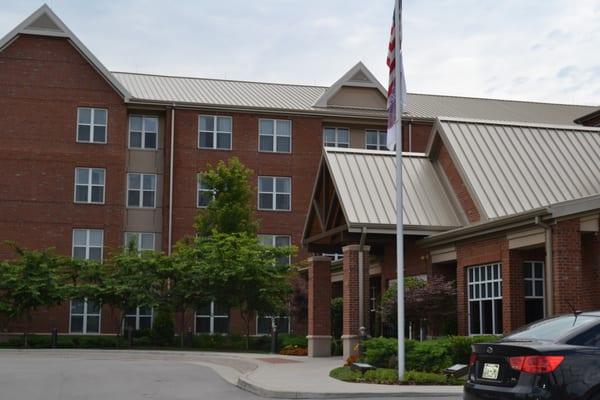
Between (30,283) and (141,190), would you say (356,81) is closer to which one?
(141,190)

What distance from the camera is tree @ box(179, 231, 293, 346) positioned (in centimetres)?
3534

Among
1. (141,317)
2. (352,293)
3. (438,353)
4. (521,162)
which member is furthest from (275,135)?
(438,353)

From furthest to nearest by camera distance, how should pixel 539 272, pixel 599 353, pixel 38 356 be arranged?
pixel 38 356 < pixel 539 272 < pixel 599 353

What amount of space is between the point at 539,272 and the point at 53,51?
30760 millimetres

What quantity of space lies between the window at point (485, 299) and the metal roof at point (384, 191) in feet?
7.33

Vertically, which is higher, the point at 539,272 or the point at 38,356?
the point at 539,272

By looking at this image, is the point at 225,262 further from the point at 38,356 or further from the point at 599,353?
the point at 599,353

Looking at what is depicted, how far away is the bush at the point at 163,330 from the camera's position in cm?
3997

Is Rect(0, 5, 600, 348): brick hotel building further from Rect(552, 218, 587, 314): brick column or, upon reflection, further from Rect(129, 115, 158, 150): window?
Rect(552, 218, 587, 314): brick column

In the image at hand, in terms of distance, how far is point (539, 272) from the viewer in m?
22.8

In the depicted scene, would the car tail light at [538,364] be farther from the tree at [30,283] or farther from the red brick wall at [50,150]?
the red brick wall at [50,150]

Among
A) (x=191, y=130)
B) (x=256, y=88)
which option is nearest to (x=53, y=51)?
(x=191, y=130)

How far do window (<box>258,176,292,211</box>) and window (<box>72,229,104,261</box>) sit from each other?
868 cm

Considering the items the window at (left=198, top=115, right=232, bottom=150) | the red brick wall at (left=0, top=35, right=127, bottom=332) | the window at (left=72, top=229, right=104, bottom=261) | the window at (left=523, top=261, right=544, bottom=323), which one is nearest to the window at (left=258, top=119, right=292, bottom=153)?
the window at (left=198, top=115, right=232, bottom=150)
